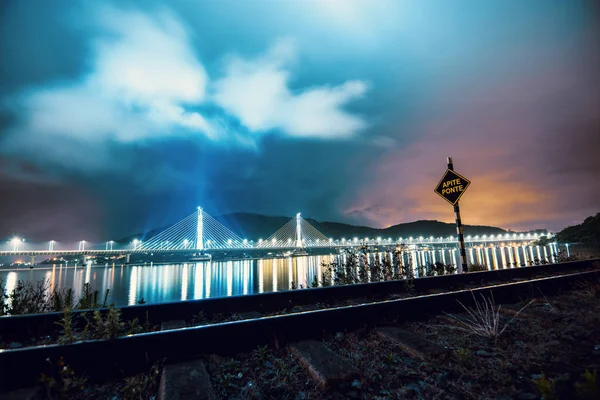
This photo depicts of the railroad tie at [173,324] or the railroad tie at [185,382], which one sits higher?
the railroad tie at [173,324]

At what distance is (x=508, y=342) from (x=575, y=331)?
841 mm

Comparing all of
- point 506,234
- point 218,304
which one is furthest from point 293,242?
point 218,304

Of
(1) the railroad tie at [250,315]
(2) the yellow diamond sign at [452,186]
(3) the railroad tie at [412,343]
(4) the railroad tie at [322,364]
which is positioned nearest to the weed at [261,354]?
(4) the railroad tie at [322,364]

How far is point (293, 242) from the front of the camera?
85.2m

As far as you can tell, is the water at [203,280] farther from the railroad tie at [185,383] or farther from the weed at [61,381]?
the weed at [61,381]

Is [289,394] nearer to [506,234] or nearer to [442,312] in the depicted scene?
[442,312]

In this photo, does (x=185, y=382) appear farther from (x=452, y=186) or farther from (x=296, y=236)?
(x=296, y=236)

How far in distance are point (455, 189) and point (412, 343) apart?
765 centimetres

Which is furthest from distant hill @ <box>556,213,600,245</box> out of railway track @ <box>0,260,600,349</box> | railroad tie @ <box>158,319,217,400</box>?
railroad tie @ <box>158,319,217,400</box>

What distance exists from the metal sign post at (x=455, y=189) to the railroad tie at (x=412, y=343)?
6686mm

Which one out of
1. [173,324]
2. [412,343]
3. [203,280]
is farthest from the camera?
[203,280]

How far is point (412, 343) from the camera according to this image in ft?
10.2

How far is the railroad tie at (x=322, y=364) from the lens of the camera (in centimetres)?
241

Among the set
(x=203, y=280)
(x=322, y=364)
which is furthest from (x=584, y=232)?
(x=322, y=364)
